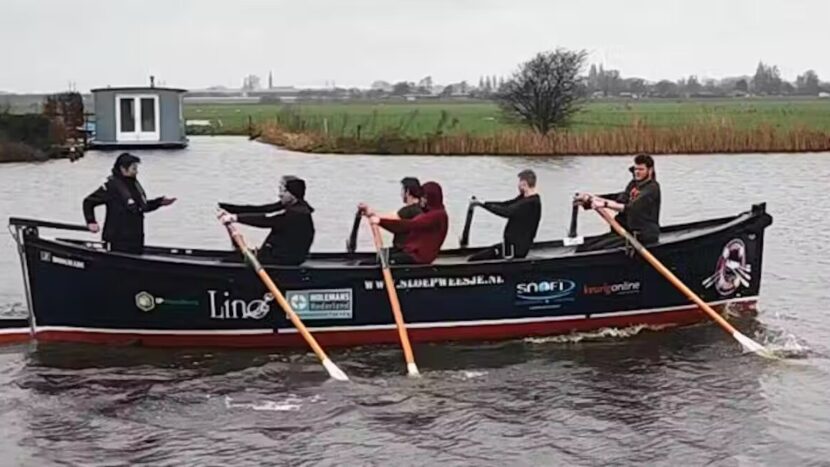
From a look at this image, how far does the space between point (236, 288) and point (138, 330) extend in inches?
42.0

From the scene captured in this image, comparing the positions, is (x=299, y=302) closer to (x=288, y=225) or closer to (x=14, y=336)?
(x=288, y=225)

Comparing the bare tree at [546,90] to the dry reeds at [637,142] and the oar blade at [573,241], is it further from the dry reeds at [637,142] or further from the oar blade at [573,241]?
the oar blade at [573,241]

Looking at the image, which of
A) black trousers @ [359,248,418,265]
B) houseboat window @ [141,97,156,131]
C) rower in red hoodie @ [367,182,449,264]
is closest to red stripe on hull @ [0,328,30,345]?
black trousers @ [359,248,418,265]

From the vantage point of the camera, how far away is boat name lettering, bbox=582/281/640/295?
11.9 meters

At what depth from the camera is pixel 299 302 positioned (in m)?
11.2

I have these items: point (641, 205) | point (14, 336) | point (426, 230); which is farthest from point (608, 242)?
point (14, 336)

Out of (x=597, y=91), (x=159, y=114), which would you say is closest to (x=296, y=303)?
(x=159, y=114)

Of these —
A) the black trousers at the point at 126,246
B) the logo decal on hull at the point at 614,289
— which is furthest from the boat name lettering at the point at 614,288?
the black trousers at the point at 126,246

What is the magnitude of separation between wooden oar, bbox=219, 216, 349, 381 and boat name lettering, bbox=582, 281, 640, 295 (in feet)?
8.86

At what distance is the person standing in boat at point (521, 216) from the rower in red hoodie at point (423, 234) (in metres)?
0.57

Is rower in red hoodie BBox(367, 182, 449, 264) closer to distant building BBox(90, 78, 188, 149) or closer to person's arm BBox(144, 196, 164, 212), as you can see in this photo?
person's arm BBox(144, 196, 164, 212)

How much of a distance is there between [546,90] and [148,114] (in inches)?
586

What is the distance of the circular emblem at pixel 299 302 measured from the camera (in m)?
11.2

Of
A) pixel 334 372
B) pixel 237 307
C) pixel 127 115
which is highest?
pixel 127 115
